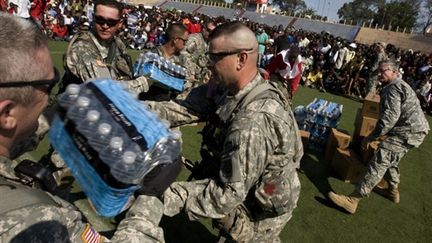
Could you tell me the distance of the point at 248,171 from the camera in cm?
209

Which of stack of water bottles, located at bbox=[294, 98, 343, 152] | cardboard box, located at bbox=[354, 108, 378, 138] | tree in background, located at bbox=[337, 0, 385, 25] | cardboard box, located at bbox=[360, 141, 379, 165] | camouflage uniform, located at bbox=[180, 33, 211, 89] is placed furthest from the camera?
tree in background, located at bbox=[337, 0, 385, 25]

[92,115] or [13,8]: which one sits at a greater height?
[92,115]

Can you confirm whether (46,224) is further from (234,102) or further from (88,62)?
(88,62)

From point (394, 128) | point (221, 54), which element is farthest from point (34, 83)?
point (394, 128)

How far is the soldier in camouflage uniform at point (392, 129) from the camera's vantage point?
4789 mm

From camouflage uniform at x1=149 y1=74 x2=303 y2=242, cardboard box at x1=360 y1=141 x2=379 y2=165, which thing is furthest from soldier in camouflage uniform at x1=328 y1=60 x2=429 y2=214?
camouflage uniform at x1=149 y1=74 x2=303 y2=242

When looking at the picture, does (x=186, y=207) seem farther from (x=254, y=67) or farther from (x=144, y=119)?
(x=254, y=67)

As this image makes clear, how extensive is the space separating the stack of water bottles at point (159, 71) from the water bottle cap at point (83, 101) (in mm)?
2288

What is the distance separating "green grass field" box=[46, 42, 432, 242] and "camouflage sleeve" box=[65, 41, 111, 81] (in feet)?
5.09

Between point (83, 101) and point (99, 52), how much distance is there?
2.26m

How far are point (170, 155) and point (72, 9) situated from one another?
19.1 m

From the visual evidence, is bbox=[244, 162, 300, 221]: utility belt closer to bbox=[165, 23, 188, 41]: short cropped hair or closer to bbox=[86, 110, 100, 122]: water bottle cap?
bbox=[86, 110, 100, 122]: water bottle cap

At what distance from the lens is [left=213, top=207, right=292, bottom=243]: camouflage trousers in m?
2.49

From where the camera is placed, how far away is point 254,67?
2.43 meters
